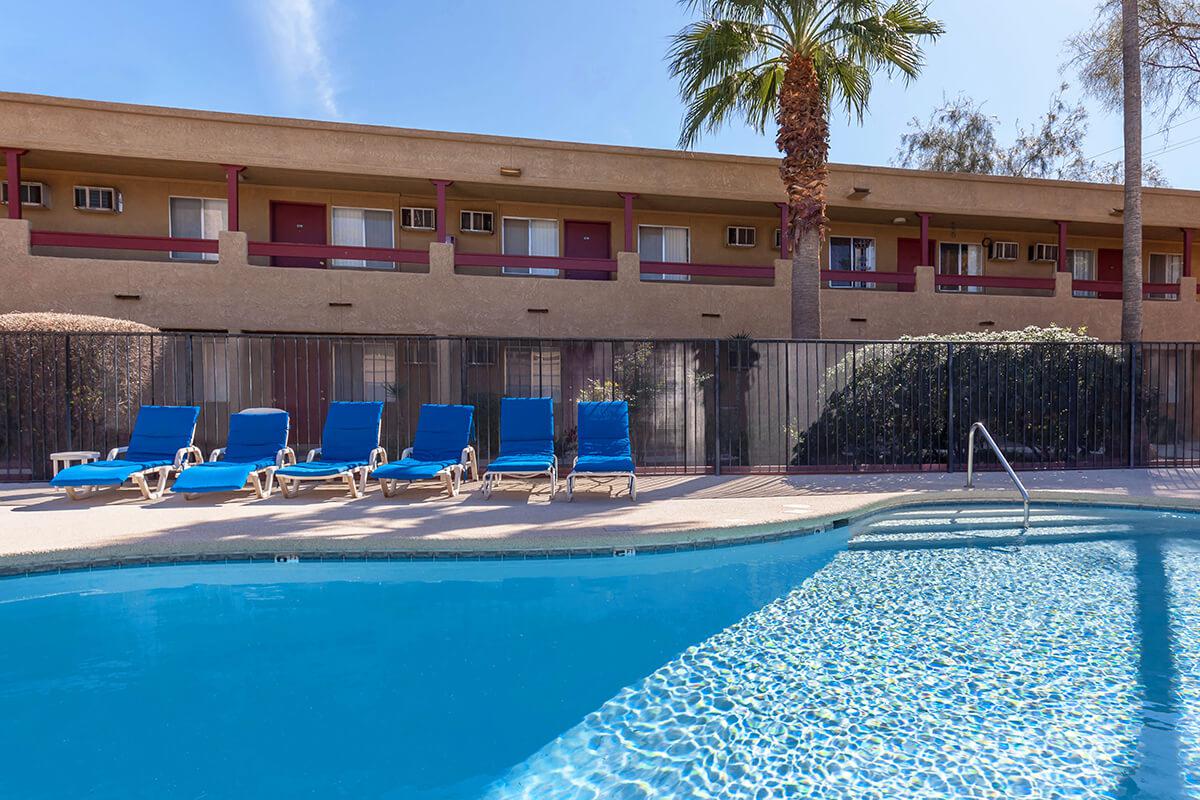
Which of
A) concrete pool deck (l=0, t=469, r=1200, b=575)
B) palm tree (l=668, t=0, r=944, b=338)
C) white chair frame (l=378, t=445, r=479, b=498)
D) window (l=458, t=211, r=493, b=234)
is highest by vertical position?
palm tree (l=668, t=0, r=944, b=338)

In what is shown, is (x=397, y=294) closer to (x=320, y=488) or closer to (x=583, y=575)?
(x=320, y=488)

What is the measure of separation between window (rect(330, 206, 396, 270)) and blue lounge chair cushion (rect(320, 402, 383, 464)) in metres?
6.80

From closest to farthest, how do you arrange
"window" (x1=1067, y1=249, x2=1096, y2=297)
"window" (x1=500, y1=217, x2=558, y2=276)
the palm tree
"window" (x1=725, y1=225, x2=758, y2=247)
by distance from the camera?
the palm tree, "window" (x1=500, y1=217, x2=558, y2=276), "window" (x1=725, y1=225, x2=758, y2=247), "window" (x1=1067, y1=249, x2=1096, y2=297)

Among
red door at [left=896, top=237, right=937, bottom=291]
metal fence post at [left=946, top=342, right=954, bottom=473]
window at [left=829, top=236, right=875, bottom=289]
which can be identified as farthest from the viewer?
red door at [left=896, top=237, right=937, bottom=291]

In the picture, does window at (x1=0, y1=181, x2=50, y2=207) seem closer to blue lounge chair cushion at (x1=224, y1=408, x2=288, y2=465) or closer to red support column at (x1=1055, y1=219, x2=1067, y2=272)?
blue lounge chair cushion at (x1=224, y1=408, x2=288, y2=465)

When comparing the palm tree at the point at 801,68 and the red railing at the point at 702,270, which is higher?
the palm tree at the point at 801,68

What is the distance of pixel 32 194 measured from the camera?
13.4 m

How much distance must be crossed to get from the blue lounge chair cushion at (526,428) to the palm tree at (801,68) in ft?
17.8

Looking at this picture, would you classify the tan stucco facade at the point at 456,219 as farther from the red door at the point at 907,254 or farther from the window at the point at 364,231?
the red door at the point at 907,254

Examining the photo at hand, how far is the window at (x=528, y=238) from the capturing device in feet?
50.9

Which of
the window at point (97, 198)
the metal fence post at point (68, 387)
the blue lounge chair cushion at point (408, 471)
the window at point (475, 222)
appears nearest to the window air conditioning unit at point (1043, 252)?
the window at point (475, 222)

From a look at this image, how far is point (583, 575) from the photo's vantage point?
5730 mm

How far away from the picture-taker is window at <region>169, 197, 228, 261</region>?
14016 millimetres

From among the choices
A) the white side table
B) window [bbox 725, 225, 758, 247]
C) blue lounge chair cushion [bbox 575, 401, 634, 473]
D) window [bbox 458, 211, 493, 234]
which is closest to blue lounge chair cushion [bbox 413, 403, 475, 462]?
blue lounge chair cushion [bbox 575, 401, 634, 473]
